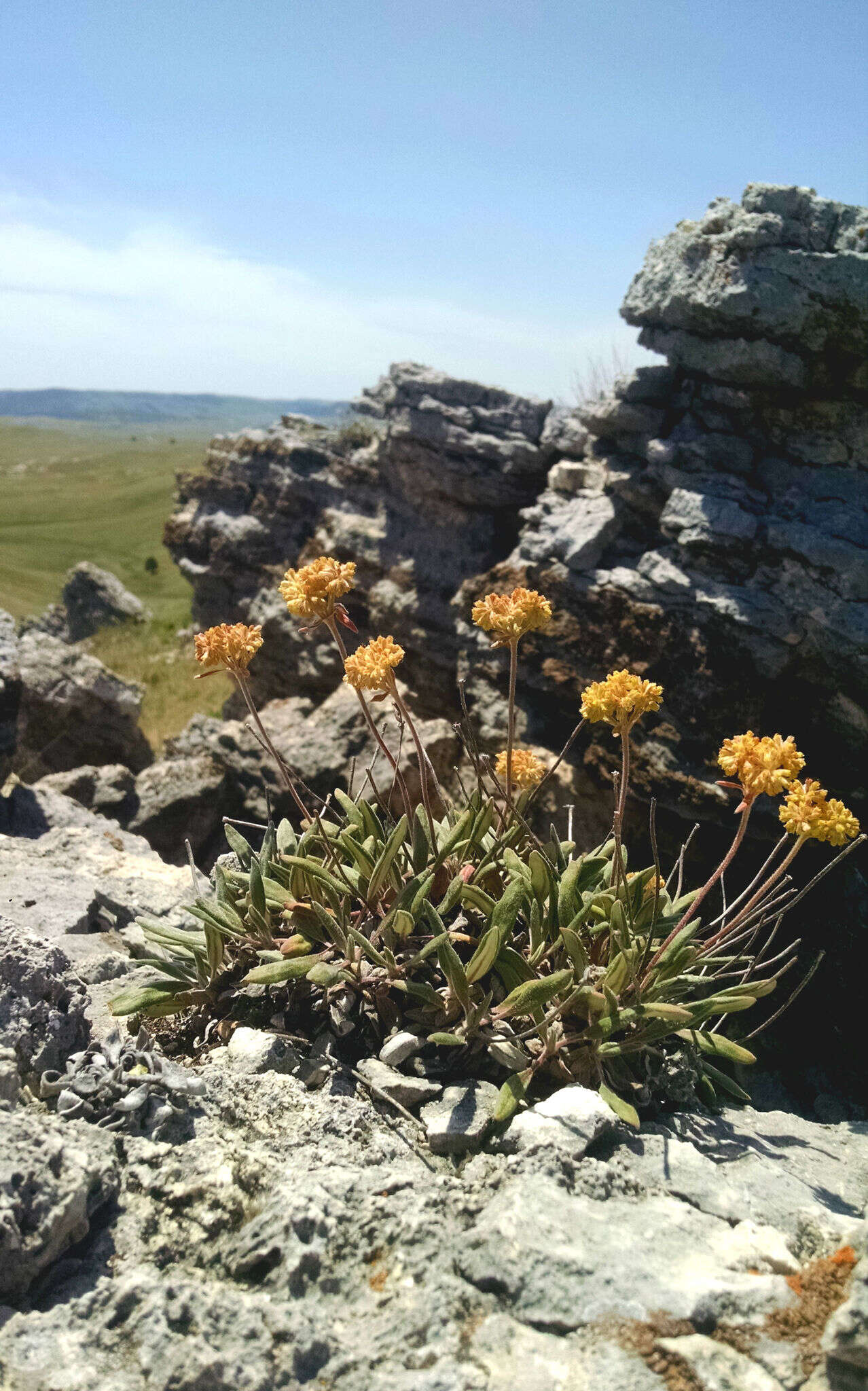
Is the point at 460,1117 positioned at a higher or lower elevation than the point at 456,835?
lower

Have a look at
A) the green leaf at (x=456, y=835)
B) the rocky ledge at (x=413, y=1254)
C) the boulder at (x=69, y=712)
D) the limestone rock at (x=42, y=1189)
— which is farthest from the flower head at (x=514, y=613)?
the boulder at (x=69, y=712)

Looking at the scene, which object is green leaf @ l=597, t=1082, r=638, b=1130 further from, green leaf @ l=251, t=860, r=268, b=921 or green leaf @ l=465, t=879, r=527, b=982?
green leaf @ l=251, t=860, r=268, b=921

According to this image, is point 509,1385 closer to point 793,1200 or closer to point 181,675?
point 793,1200

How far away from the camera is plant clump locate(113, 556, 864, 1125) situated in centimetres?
341

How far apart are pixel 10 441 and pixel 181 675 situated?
75758 mm

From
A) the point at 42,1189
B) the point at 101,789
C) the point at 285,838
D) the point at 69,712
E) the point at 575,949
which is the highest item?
the point at 575,949

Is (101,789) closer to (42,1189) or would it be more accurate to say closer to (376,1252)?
(42,1189)

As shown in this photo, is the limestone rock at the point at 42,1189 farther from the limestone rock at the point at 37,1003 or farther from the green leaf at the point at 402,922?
the green leaf at the point at 402,922

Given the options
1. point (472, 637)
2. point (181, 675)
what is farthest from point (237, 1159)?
point (181, 675)

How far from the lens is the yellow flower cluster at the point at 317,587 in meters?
3.77

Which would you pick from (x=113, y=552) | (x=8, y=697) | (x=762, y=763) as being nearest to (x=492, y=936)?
(x=762, y=763)

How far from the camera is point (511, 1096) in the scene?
10.3 ft

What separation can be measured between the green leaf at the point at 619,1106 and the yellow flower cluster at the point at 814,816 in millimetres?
1197

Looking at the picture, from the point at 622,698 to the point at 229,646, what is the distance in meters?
1.71
